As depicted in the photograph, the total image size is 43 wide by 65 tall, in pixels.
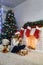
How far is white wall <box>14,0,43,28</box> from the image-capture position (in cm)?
430

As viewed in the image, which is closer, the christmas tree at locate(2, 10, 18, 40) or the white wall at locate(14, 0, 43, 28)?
the white wall at locate(14, 0, 43, 28)

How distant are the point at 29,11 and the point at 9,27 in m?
1.04

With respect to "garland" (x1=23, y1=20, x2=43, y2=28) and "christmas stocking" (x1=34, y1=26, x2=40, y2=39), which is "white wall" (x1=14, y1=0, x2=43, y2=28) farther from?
"christmas stocking" (x1=34, y1=26, x2=40, y2=39)

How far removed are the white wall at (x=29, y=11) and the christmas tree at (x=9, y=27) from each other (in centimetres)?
24

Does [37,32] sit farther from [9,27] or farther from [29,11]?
[9,27]

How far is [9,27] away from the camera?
5113mm

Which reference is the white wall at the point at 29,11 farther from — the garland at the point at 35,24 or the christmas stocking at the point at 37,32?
the christmas stocking at the point at 37,32

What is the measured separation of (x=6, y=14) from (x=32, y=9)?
4.53 feet

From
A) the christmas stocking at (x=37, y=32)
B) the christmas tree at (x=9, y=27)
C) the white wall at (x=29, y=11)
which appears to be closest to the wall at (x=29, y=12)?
the white wall at (x=29, y=11)

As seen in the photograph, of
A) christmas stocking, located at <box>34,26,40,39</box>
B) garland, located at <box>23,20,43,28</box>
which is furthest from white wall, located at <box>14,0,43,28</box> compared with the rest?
christmas stocking, located at <box>34,26,40,39</box>

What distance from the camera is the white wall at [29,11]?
430 centimetres

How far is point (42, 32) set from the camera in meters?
3.96

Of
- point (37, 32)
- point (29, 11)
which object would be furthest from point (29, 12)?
point (37, 32)

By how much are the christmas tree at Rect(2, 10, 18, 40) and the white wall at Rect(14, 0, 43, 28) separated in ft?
0.78
